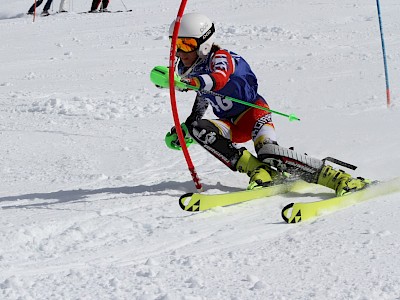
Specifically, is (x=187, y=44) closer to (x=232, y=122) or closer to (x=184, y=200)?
(x=232, y=122)

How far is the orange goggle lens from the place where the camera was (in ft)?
18.0

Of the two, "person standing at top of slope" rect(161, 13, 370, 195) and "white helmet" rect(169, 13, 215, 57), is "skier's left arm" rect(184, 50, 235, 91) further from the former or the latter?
"white helmet" rect(169, 13, 215, 57)

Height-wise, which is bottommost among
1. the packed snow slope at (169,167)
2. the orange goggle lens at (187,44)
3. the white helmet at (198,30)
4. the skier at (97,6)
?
the skier at (97,6)

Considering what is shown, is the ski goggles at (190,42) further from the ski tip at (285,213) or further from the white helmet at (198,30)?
the ski tip at (285,213)

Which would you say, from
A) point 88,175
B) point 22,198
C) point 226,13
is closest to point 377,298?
point 22,198

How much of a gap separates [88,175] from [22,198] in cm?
92

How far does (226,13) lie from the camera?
15.9 metres

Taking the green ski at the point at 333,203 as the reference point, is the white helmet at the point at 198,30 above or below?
above

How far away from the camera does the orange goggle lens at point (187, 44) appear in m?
5.48

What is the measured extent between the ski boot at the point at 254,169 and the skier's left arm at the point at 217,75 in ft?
2.21

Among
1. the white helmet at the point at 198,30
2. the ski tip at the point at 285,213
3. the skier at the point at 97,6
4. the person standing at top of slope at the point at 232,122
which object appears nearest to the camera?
Answer: the ski tip at the point at 285,213

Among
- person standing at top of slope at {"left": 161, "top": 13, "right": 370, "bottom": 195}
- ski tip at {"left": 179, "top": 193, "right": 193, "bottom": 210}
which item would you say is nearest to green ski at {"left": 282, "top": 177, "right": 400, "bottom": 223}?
person standing at top of slope at {"left": 161, "top": 13, "right": 370, "bottom": 195}

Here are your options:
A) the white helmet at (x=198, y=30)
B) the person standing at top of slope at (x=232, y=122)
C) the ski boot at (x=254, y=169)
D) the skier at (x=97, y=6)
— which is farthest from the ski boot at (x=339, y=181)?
the skier at (x=97, y=6)

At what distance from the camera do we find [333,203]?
4.83m
